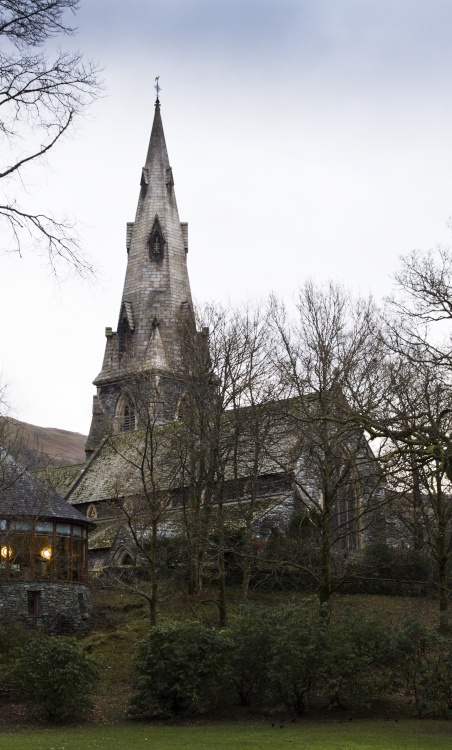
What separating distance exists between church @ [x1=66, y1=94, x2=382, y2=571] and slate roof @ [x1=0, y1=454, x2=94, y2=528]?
94.1 inches

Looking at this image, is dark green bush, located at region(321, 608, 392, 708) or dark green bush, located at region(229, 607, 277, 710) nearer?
dark green bush, located at region(321, 608, 392, 708)

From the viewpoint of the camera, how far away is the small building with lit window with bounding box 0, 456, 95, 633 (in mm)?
36500

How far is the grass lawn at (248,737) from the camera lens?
19.7 m

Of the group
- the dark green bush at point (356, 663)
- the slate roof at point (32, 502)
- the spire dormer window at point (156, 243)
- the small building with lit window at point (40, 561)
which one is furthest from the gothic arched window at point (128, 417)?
the dark green bush at point (356, 663)

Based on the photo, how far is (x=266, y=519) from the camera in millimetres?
45156

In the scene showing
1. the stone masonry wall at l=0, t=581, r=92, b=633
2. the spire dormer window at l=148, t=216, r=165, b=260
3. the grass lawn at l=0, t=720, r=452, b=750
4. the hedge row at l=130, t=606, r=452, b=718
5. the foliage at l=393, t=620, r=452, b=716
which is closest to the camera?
the grass lawn at l=0, t=720, r=452, b=750

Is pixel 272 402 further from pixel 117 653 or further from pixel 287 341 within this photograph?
pixel 117 653

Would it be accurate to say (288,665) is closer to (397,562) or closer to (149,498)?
(149,498)

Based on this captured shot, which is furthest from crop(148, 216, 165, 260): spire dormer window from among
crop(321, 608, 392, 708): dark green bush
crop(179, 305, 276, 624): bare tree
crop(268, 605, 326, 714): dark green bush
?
crop(321, 608, 392, 708): dark green bush

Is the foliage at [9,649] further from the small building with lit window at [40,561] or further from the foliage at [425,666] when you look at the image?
the foliage at [425,666]

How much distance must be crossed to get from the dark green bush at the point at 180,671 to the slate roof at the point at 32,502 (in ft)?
40.7

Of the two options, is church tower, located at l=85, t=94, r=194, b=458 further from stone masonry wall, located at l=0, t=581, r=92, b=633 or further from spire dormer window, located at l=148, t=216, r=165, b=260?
stone masonry wall, located at l=0, t=581, r=92, b=633

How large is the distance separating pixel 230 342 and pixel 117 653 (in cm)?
1187

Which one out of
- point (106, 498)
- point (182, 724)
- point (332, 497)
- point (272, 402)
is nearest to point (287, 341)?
point (272, 402)
